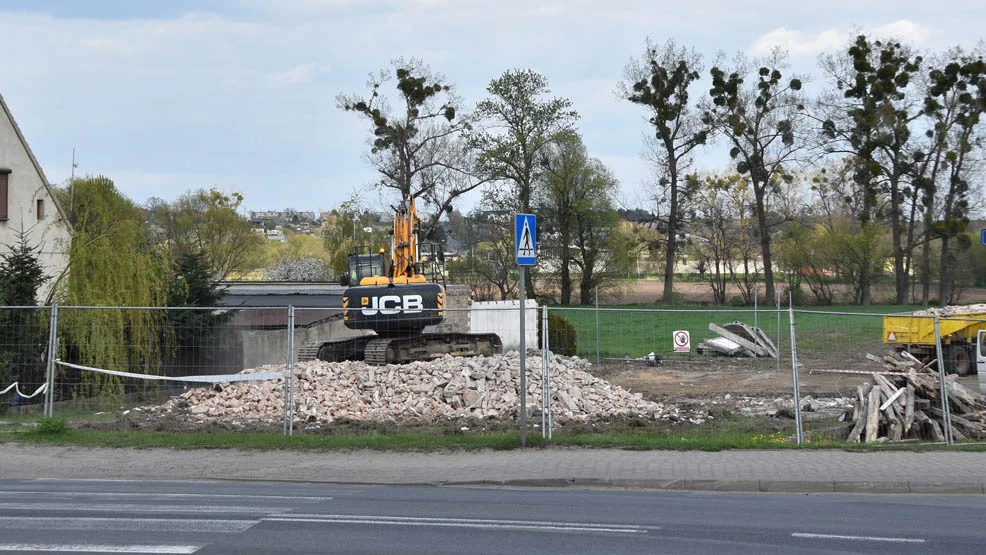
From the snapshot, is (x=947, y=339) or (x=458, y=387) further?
(x=947, y=339)

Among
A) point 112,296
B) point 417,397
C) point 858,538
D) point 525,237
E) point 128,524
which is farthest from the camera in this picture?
point 112,296

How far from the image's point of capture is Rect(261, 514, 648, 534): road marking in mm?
8702

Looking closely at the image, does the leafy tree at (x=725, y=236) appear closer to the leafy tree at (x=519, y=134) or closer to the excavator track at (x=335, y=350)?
the leafy tree at (x=519, y=134)

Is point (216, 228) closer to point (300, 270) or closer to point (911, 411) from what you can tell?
point (300, 270)

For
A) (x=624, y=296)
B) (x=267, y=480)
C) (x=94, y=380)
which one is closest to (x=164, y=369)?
(x=94, y=380)

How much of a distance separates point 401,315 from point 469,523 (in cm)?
1572

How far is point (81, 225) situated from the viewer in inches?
965

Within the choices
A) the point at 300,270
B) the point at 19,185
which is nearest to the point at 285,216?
the point at 300,270

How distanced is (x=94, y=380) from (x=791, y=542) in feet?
48.8

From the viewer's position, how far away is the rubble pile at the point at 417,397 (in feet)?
59.6

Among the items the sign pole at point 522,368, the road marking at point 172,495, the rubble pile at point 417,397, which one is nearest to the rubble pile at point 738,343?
the rubble pile at point 417,397

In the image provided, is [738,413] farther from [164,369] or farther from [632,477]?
[164,369]

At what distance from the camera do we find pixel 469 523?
901cm

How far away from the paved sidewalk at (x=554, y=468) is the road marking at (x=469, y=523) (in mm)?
2659
